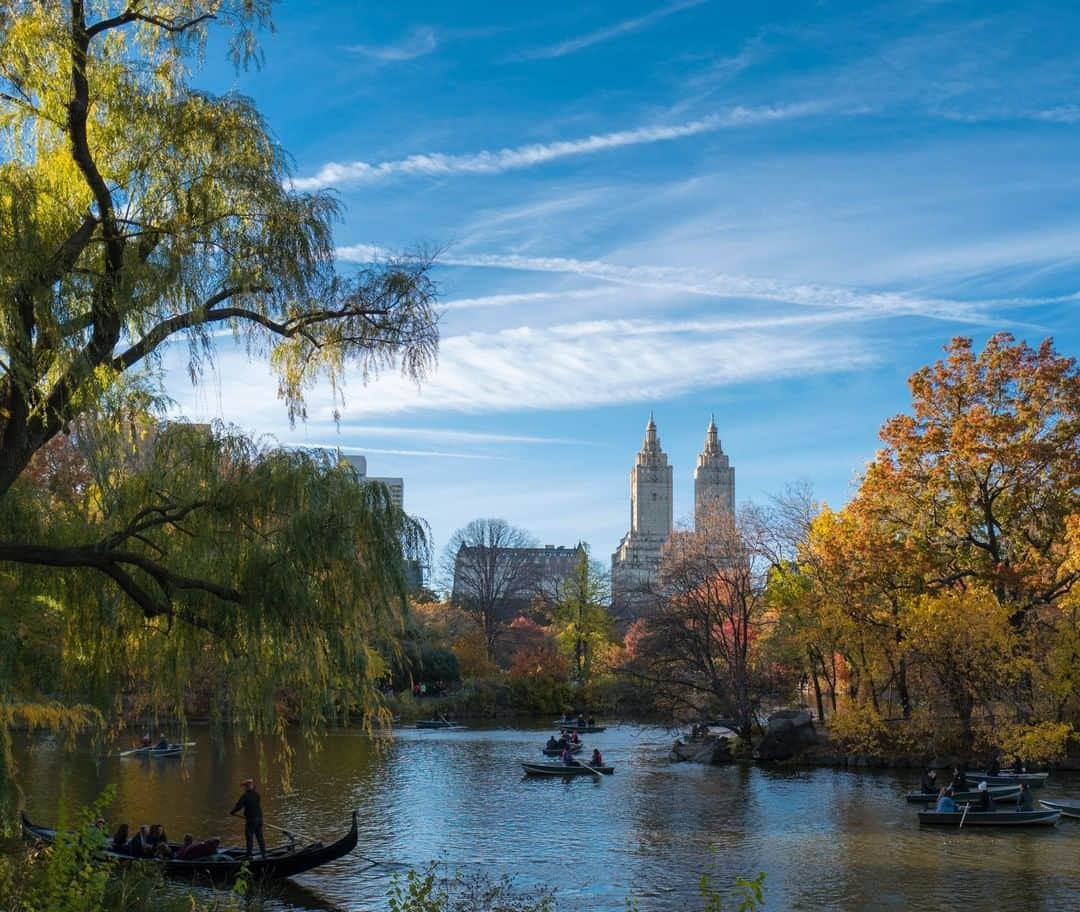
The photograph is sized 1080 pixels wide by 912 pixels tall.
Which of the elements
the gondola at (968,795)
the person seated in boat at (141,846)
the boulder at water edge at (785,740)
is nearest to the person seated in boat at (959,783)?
the gondola at (968,795)

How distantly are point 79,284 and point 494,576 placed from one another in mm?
60588

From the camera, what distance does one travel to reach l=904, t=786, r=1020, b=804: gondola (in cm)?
2303

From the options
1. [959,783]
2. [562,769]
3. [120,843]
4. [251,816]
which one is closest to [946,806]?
[959,783]

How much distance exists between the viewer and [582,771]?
30.8m

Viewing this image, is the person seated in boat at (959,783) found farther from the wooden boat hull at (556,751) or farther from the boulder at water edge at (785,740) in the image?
the wooden boat hull at (556,751)

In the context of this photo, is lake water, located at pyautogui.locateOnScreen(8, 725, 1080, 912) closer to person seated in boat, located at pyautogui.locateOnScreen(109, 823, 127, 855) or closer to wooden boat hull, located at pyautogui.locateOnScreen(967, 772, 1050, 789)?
wooden boat hull, located at pyautogui.locateOnScreen(967, 772, 1050, 789)

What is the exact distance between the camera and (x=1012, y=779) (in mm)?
26359

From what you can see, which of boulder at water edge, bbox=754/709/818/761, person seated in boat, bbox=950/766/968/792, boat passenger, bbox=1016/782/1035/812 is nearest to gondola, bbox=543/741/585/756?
boulder at water edge, bbox=754/709/818/761

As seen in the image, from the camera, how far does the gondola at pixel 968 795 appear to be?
75.6ft

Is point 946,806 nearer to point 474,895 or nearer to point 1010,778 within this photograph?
point 1010,778

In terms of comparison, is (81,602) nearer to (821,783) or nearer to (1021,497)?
(821,783)

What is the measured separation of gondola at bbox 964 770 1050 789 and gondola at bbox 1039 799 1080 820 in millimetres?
2892

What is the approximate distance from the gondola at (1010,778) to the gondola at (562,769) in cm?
1004

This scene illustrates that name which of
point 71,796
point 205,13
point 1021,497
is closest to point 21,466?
point 205,13
